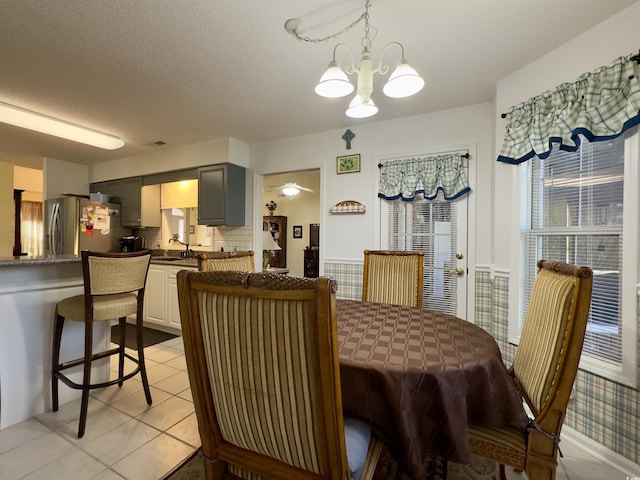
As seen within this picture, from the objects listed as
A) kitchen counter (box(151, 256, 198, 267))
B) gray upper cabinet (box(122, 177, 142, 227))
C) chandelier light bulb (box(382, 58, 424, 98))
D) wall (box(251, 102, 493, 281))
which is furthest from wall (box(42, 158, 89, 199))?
chandelier light bulb (box(382, 58, 424, 98))

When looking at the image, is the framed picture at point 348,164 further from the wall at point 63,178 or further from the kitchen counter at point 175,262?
the wall at point 63,178

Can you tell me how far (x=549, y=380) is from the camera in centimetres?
103

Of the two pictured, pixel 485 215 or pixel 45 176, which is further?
pixel 45 176

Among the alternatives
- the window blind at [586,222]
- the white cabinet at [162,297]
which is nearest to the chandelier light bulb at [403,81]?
the window blind at [586,222]

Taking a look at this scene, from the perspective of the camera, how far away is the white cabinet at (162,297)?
12.2ft

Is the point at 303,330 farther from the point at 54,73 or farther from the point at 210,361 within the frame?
the point at 54,73

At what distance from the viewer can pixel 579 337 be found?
946 mm

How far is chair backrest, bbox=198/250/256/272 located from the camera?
1997 millimetres

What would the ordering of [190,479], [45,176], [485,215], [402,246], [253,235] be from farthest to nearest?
[45,176] → [253,235] → [402,246] → [485,215] → [190,479]

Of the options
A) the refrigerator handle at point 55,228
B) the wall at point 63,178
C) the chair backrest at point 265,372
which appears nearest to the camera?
the chair backrest at point 265,372

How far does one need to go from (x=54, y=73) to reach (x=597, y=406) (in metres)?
4.16

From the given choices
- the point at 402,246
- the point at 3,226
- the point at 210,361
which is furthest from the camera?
the point at 3,226

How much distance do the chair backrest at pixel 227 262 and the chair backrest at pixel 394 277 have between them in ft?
3.02

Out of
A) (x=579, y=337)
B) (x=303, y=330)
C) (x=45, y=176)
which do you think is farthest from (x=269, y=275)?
(x=45, y=176)
